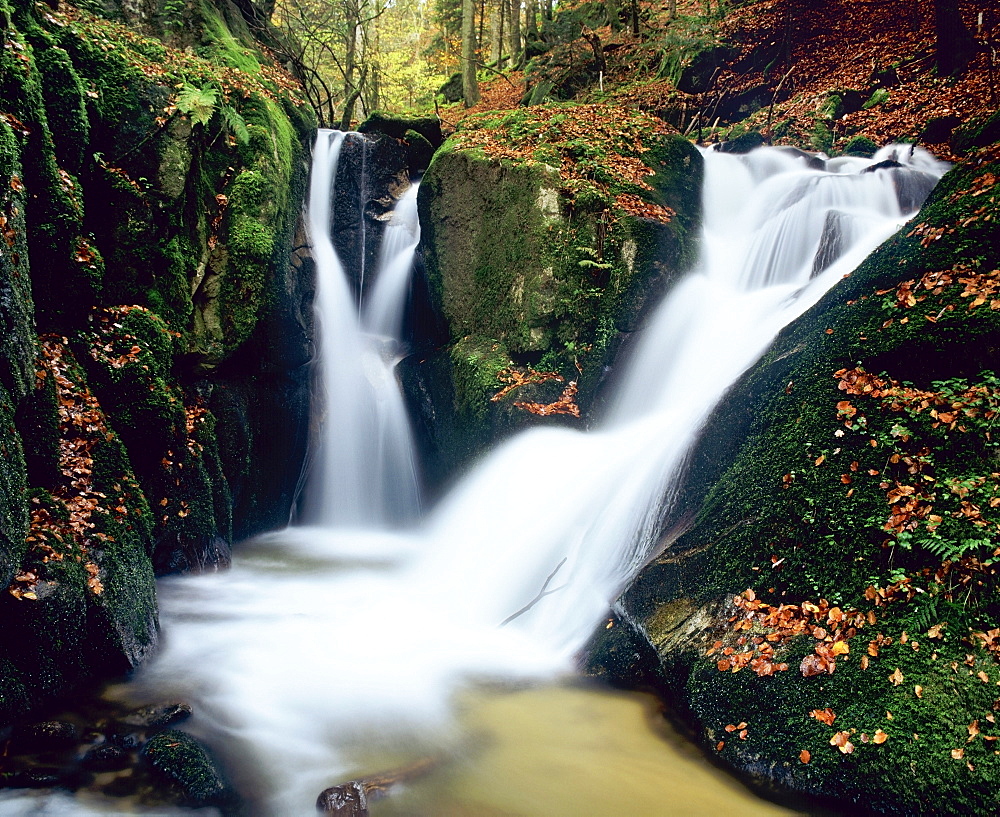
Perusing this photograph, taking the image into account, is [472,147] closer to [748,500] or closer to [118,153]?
[118,153]

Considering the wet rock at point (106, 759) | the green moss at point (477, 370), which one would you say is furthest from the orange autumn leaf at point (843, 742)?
the green moss at point (477, 370)

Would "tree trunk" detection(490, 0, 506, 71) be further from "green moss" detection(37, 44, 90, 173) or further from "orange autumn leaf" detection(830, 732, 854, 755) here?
"orange autumn leaf" detection(830, 732, 854, 755)

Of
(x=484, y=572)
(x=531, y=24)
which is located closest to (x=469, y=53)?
(x=531, y=24)

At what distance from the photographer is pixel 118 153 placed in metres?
6.64

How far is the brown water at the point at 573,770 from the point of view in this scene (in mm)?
3488

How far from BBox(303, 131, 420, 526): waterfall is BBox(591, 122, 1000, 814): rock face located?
5.81 m

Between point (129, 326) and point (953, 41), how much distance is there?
15.0 meters

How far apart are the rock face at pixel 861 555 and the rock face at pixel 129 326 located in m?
3.87

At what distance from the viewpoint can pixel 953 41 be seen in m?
12.3

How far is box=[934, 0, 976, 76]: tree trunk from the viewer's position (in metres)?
12.2

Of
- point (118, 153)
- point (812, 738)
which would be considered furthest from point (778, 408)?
point (118, 153)

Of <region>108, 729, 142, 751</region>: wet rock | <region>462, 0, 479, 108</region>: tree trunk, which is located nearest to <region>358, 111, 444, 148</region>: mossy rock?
<region>462, 0, 479, 108</region>: tree trunk

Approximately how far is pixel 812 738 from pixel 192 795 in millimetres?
3313

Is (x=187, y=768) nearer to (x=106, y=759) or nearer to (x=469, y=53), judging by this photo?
(x=106, y=759)
